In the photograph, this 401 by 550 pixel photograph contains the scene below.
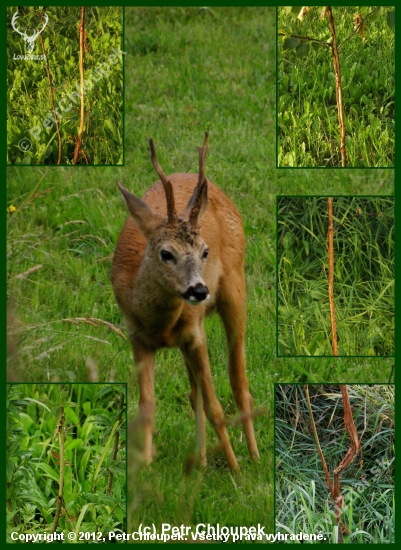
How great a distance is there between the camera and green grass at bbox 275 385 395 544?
6.40 meters

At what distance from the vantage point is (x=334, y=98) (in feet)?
24.3

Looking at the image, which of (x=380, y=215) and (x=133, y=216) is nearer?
(x=133, y=216)

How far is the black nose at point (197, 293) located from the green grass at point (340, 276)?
129cm

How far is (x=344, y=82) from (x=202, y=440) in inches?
100

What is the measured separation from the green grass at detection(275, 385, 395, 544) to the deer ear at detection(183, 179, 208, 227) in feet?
3.79

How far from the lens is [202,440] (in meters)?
6.74

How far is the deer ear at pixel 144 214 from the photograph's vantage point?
664cm

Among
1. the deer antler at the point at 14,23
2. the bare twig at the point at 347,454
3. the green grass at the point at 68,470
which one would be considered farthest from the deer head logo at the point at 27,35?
the bare twig at the point at 347,454

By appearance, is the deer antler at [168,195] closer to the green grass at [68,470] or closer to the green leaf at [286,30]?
the green grass at [68,470]

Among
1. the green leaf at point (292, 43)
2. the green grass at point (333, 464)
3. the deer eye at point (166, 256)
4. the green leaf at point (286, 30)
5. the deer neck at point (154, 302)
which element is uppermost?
the green leaf at point (286, 30)

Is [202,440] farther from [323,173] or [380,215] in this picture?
[323,173]

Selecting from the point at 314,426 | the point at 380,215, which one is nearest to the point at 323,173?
the point at 380,215

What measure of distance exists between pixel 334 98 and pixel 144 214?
1.63m

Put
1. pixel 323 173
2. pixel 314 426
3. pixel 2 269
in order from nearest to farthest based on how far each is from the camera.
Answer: pixel 314 426
pixel 2 269
pixel 323 173
